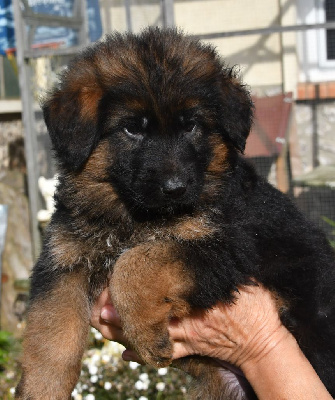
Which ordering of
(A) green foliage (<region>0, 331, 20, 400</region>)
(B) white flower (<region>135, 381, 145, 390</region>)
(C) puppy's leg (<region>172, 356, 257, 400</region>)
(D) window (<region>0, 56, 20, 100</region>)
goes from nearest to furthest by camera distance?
(C) puppy's leg (<region>172, 356, 257, 400</region>)
(B) white flower (<region>135, 381, 145, 390</region>)
(A) green foliage (<region>0, 331, 20, 400</region>)
(D) window (<region>0, 56, 20, 100</region>)

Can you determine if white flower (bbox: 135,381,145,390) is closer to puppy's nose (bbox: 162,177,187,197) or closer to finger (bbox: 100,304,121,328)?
finger (bbox: 100,304,121,328)

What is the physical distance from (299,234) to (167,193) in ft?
2.30

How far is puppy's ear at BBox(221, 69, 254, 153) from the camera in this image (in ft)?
8.34

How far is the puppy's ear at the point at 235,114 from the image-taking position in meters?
2.54

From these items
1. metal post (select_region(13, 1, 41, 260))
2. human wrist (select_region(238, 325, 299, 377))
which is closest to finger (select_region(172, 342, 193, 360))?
human wrist (select_region(238, 325, 299, 377))

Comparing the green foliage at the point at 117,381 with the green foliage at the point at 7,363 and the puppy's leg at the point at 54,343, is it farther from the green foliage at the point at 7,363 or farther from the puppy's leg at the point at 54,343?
the puppy's leg at the point at 54,343

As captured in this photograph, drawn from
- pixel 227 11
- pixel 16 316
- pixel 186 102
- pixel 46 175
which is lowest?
pixel 16 316

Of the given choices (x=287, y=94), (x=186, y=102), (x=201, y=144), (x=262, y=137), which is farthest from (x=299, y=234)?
(x=287, y=94)

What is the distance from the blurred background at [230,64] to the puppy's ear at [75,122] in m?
3.20

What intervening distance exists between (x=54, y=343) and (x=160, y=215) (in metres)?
0.68

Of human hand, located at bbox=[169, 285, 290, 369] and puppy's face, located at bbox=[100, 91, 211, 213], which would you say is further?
human hand, located at bbox=[169, 285, 290, 369]

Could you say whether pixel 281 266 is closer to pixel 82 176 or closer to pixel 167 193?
pixel 167 193

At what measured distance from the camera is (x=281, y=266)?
2.55 m

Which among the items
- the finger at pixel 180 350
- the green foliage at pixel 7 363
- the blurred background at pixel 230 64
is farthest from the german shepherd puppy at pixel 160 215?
the blurred background at pixel 230 64
